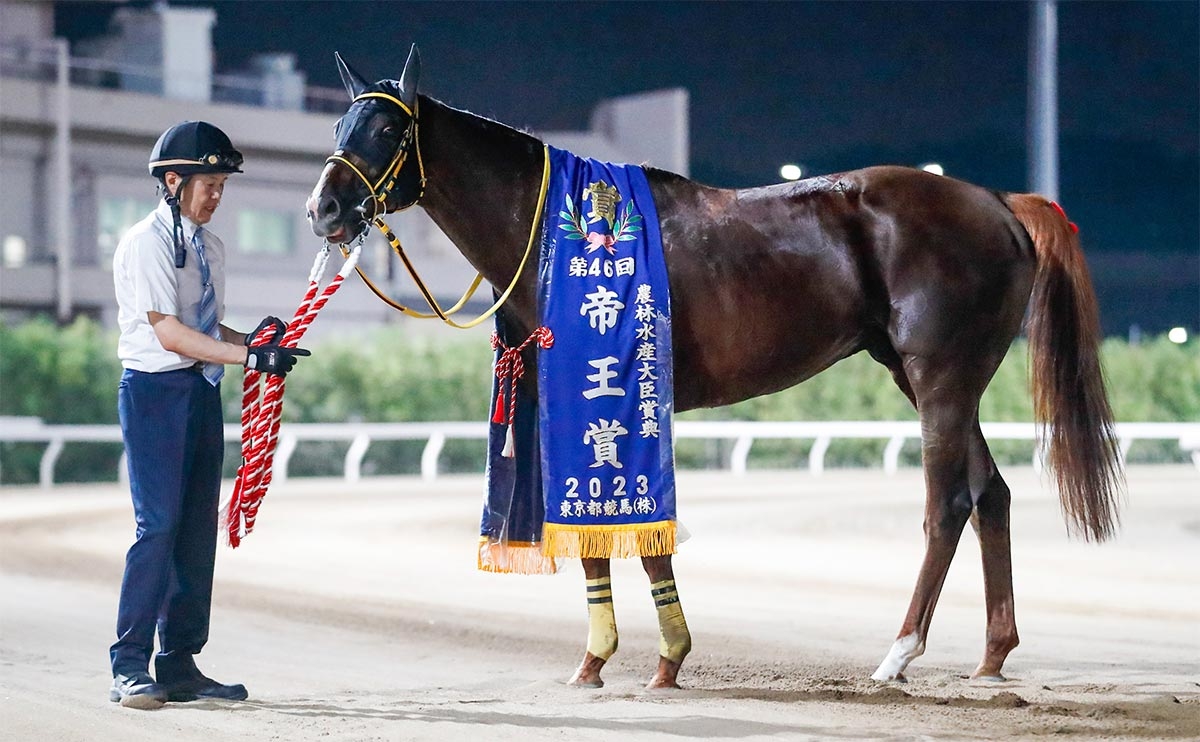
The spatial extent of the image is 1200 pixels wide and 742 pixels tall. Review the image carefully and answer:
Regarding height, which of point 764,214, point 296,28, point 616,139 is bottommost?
point 764,214

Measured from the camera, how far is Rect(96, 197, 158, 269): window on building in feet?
109

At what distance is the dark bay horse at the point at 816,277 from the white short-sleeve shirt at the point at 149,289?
74 cm

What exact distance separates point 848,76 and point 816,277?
6031 cm

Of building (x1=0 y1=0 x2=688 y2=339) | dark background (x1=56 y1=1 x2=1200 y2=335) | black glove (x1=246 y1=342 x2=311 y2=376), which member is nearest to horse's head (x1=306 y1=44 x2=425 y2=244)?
black glove (x1=246 y1=342 x2=311 y2=376)

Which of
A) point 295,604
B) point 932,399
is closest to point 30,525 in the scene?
point 295,604

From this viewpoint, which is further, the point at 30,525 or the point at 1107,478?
the point at 30,525

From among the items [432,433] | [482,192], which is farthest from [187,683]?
[432,433]

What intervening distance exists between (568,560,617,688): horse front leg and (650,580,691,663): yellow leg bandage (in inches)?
7.9

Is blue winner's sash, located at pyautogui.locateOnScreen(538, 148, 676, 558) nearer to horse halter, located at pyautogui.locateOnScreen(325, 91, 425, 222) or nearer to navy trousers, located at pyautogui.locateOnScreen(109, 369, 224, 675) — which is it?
horse halter, located at pyautogui.locateOnScreen(325, 91, 425, 222)

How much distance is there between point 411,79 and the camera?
5965 mm

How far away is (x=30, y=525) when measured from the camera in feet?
50.0

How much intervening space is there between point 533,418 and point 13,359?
63.5ft

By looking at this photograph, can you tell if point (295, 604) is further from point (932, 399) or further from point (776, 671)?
point (932, 399)

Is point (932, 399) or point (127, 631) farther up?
point (932, 399)
